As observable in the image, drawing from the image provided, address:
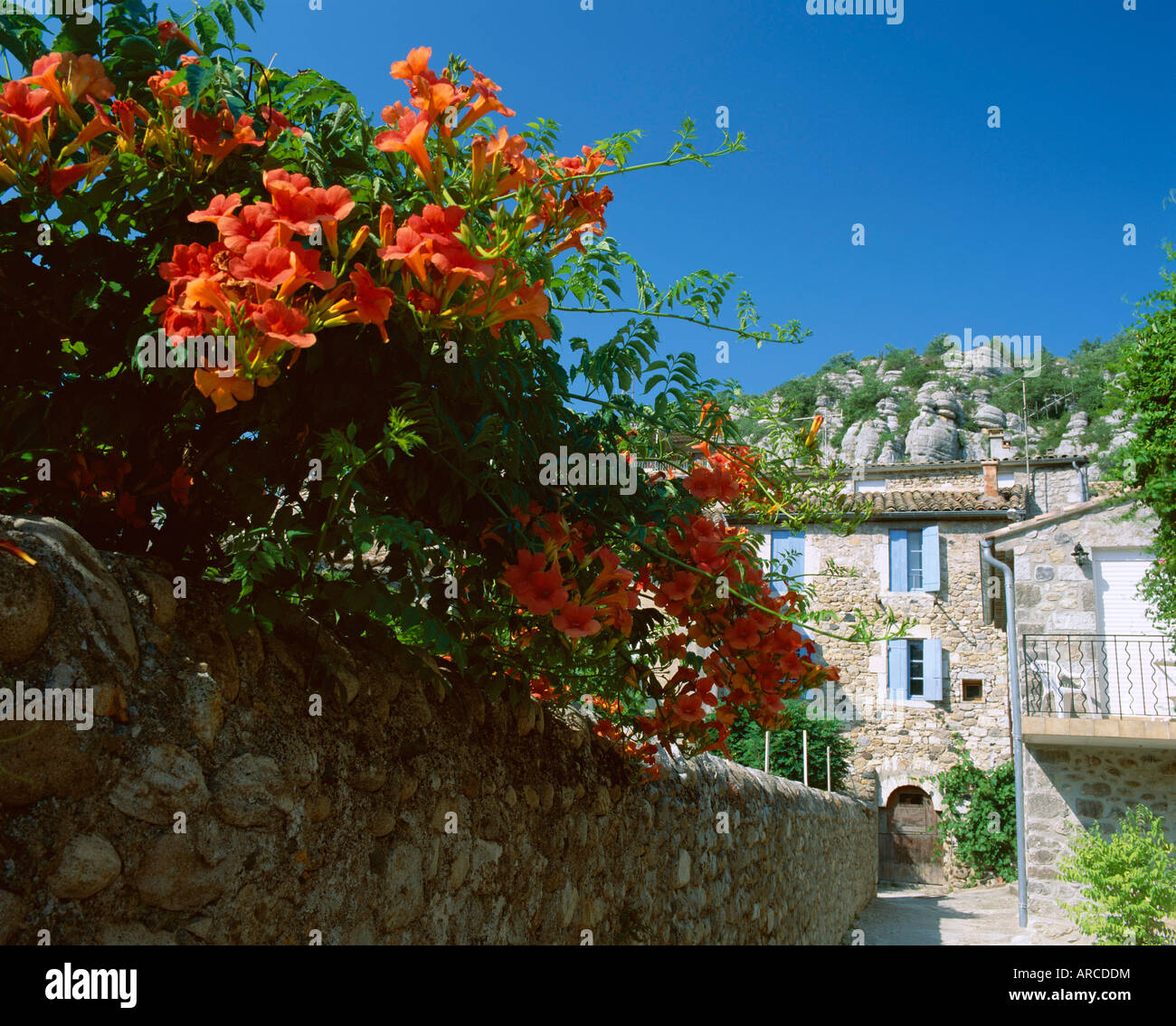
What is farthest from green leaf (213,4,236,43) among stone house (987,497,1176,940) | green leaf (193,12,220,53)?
stone house (987,497,1176,940)

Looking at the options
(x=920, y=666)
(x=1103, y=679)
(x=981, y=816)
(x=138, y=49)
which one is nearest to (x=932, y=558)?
(x=920, y=666)

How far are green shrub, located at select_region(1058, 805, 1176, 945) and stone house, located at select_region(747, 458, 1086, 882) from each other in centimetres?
1021

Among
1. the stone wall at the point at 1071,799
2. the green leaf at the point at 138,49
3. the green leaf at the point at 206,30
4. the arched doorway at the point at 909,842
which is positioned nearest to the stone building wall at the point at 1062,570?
the stone wall at the point at 1071,799

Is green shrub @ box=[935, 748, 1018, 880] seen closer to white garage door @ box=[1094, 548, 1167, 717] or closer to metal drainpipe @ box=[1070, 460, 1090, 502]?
white garage door @ box=[1094, 548, 1167, 717]

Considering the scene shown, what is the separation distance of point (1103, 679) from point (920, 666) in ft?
27.7

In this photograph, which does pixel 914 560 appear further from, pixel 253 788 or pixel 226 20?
pixel 226 20

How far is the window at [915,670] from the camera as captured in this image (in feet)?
63.6

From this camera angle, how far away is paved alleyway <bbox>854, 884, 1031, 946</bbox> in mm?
10852

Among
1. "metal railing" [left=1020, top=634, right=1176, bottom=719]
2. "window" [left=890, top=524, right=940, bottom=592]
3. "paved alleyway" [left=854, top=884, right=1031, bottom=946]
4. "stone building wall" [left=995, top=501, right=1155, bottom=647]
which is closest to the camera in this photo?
"paved alleyway" [left=854, top=884, right=1031, bottom=946]

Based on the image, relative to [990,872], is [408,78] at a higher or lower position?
higher
